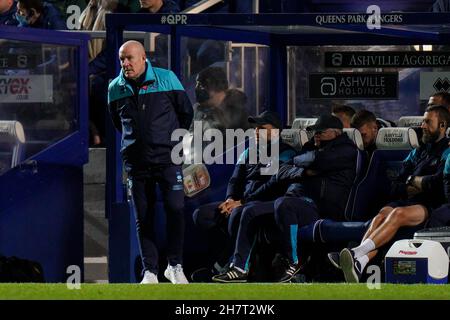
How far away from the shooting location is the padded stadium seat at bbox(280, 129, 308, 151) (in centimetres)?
1708

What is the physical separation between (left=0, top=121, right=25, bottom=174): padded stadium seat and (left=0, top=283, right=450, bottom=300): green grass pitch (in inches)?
102

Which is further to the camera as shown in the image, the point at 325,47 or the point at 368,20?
the point at 325,47

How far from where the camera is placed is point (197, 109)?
56.7 feet

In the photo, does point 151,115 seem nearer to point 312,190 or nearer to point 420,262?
point 312,190

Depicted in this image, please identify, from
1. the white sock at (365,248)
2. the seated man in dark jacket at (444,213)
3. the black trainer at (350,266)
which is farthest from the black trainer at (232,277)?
the seated man in dark jacket at (444,213)

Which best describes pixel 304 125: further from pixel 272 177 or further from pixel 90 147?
pixel 90 147

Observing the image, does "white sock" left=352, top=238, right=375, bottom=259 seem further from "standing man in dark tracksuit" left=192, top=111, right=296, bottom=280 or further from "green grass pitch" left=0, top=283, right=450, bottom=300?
"green grass pitch" left=0, top=283, right=450, bottom=300

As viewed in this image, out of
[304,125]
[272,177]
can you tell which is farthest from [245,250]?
[304,125]

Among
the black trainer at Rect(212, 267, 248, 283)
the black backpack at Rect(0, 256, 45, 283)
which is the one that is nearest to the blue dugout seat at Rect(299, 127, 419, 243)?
the black trainer at Rect(212, 267, 248, 283)

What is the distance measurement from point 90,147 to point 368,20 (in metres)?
4.10

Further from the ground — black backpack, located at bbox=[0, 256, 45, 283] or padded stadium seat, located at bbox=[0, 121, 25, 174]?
padded stadium seat, located at bbox=[0, 121, 25, 174]

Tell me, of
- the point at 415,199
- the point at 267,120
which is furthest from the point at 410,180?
Answer: the point at 267,120

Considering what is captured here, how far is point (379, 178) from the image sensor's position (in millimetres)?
16406

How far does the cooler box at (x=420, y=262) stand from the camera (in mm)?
15289
